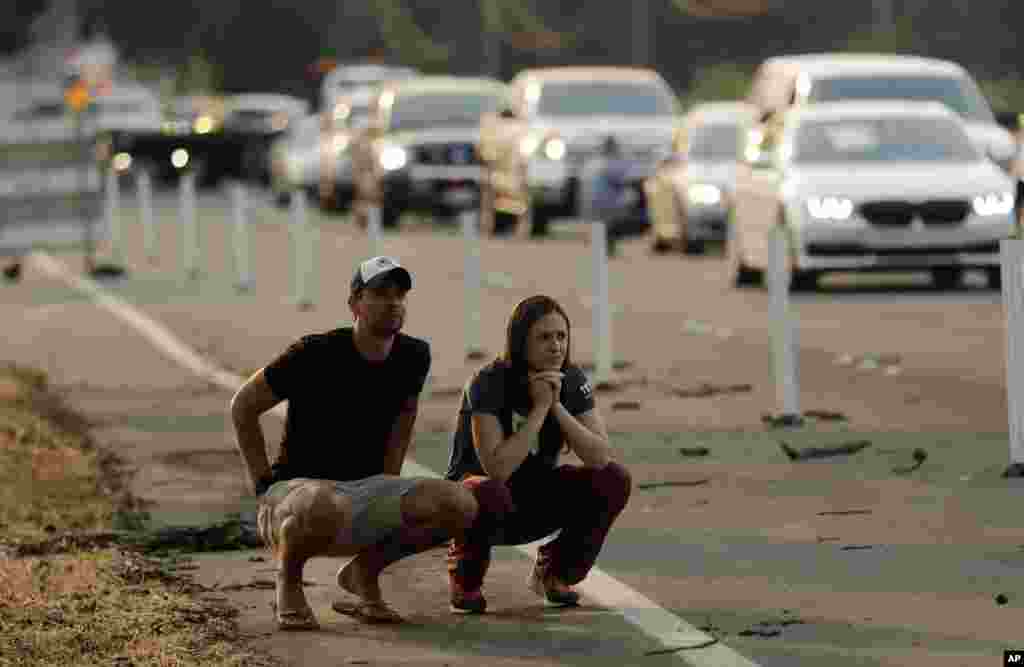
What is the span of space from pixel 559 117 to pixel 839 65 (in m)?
8.03

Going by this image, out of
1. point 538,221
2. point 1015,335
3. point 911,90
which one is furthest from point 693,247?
point 1015,335

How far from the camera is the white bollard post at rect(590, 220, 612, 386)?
18953 millimetres

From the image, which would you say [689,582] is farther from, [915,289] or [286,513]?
[915,289]

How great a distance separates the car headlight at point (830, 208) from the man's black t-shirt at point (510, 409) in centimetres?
1704

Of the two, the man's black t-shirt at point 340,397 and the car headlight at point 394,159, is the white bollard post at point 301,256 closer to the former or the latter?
the car headlight at point 394,159

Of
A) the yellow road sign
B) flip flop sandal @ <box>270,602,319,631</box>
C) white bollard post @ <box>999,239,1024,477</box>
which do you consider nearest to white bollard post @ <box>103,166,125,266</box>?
the yellow road sign

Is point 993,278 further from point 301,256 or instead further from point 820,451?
point 820,451

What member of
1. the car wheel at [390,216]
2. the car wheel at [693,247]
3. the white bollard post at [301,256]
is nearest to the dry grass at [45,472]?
the white bollard post at [301,256]

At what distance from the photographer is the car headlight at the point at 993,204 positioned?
2650 centimetres

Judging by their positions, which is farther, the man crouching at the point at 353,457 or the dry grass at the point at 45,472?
the dry grass at the point at 45,472

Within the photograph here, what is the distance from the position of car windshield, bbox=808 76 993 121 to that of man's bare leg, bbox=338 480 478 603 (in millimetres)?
22209

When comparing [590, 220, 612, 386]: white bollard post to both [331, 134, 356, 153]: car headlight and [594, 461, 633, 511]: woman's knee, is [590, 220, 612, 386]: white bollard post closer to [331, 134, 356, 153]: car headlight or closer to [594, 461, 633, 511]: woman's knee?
[594, 461, 633, 511]: woman's knee

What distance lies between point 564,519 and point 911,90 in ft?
73.5

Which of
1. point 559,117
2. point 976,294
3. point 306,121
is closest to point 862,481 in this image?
point 976,294
